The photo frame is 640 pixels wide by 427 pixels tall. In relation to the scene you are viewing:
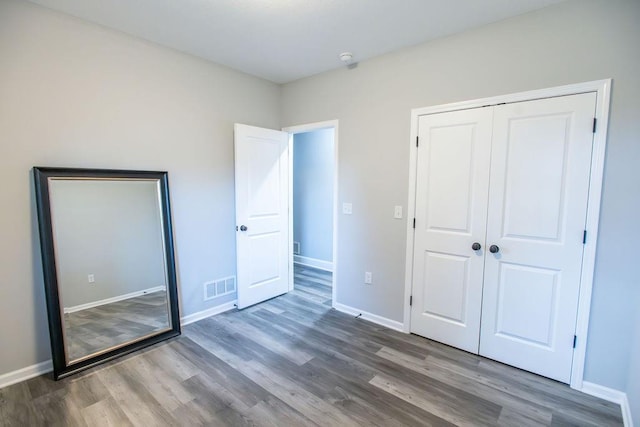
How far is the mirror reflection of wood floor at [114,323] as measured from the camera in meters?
2.35

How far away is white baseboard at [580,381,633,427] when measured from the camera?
1904 mm

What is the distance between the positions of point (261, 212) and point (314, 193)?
1773 mm

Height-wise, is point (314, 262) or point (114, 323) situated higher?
point (114, 323)

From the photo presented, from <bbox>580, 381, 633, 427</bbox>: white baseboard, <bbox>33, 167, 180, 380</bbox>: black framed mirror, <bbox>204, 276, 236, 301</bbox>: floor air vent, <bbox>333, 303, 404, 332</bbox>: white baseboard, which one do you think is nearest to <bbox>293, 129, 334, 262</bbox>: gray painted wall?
<bbox>333, 303, 404, 332</bbox>: white baseboard

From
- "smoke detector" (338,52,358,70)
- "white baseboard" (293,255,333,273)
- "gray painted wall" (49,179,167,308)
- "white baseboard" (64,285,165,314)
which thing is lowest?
"white baseboard" (293,255,333,273)

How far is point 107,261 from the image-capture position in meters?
2.58

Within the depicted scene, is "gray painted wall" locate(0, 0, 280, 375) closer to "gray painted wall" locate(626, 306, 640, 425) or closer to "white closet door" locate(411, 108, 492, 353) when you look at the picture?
"white closet door" locate(411, 108, 492, 353)

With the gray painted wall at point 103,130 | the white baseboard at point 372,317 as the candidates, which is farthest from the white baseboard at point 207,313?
the white baseboard at point 372,317

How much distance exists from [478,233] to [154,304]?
2972 mm

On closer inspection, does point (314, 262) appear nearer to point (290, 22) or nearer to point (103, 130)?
point (103, 130)

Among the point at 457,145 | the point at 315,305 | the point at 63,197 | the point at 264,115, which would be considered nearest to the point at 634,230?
the point at 457,145

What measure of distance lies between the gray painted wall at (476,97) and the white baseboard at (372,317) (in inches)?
3.0

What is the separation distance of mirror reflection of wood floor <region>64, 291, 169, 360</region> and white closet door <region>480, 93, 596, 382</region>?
2919 mm

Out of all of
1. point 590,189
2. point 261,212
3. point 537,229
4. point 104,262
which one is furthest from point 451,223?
point 104,262
